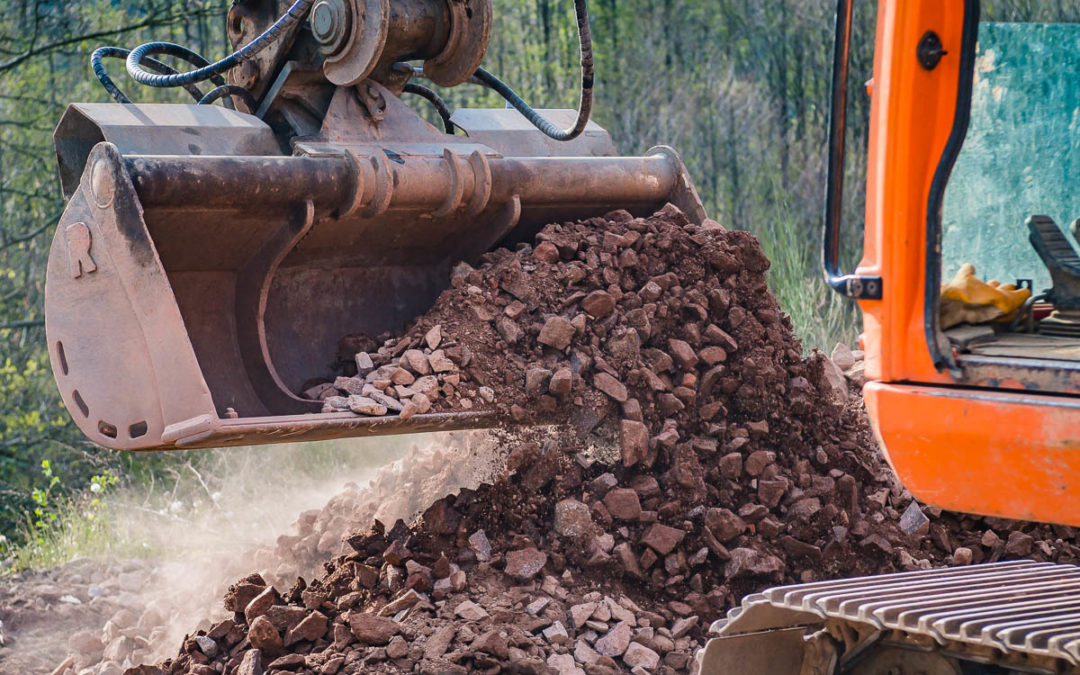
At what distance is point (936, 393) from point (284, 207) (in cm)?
202

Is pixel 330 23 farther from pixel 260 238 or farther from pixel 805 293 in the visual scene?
pixel 805 293

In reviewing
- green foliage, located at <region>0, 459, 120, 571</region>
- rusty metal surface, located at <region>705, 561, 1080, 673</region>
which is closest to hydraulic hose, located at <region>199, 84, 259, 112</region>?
rusty metal surface, located at <region>705, 561, 1080, 673</region>

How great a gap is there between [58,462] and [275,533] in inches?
133

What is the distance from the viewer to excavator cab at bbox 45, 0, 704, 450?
3.30 meters

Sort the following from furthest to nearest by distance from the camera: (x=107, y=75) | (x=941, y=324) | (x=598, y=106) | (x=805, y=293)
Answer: (x=598, y=106) < (x=805, y=293) < (x=107, y=75) < (x=941, y=324)

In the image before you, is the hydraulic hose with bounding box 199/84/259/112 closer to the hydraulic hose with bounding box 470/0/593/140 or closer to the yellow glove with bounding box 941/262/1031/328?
the hydraulic hose with bounding box 470/0/593/140

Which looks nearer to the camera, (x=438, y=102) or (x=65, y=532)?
(x=438, y=102)

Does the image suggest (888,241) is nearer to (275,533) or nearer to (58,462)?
(275,533)

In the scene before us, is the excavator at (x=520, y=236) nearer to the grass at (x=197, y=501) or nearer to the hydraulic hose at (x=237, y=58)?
the hydraulic hose at (x=237, y=58)

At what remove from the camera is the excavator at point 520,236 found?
86.0 inches

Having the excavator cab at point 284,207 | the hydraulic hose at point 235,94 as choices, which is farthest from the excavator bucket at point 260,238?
the hydraulic hose at point 235,94

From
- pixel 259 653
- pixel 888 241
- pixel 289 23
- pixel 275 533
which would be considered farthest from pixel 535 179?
pixel 275 533

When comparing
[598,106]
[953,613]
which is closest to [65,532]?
[598,106]

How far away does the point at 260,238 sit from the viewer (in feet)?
12.1
